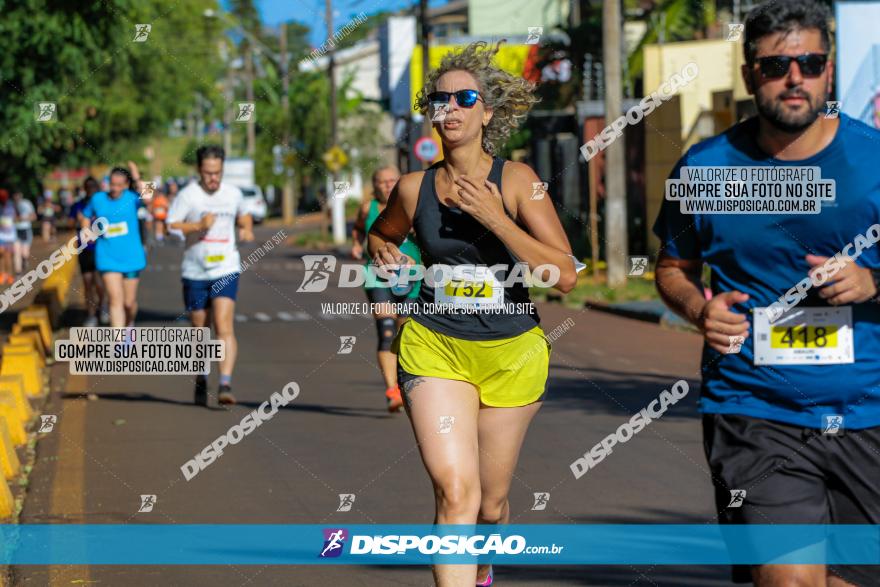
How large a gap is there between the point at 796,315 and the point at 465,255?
164cm

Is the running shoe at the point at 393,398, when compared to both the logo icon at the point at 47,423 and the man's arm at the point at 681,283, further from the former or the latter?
the man's arm at the point at 681,283

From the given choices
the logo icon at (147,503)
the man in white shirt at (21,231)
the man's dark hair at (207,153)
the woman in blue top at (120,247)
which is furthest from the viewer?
the man in white shirt at (21,231)

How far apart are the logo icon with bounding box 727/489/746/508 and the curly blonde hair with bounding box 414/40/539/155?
203 cm

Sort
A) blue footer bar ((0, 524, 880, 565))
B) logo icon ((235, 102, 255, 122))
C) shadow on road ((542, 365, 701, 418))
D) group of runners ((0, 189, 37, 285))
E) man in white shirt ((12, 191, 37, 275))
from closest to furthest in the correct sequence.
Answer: blue footer bar ((0, 524, 880, 565)) → shadow on road ((542, 365, 701, 418)) → logo icon ((235, 102, 255, 122)) → group of runners ((0, 189, 37, 285)) → man in white shirt ((12, 191, 37, 275))

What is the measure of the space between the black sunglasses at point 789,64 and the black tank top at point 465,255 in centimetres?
154

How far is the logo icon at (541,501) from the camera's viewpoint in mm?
7891

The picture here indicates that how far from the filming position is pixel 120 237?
1398 centimetres

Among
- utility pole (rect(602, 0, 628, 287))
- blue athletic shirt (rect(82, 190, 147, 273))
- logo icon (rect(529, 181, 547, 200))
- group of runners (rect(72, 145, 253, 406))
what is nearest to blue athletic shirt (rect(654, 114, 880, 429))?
logo icon (rect(529, 181, 547, 200))

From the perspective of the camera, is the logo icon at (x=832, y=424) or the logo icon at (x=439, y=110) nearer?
the logo icon at (x=832, y=424)

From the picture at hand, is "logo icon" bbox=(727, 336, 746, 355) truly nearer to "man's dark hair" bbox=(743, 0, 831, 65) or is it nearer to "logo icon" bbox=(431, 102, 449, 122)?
"man's dark hair" bbox=(743, 0, 831, 65)

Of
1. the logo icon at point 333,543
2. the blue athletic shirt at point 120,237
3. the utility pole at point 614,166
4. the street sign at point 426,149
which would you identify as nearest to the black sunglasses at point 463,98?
the logo icon at point 333,543

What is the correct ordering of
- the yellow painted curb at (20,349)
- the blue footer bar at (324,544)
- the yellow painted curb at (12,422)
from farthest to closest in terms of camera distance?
the yellow painted curb at (20,349), the yellow painted curb at (12,422), the blue footer bar at (324,544)

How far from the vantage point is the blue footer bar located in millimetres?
6844

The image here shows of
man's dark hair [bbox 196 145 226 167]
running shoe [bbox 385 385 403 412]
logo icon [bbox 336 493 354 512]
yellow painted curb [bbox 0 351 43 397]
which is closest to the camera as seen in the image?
logo icon [bbox 336 493 354 512]
